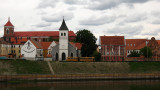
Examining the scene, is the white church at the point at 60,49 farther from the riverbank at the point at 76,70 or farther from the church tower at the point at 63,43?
the riverbank at the point at 76,70

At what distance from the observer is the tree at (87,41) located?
106188 millimetres

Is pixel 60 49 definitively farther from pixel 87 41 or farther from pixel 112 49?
pixel 87 41

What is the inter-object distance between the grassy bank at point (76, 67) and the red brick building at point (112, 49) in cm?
2057

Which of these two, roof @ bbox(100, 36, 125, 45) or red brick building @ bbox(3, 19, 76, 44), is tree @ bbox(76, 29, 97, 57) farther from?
red brick building @ bbox(3, 19, 76, 44)

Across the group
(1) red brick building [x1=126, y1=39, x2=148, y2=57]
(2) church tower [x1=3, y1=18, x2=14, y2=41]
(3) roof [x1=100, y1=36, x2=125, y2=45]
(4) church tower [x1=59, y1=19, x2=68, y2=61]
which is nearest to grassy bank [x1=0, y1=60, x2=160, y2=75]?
(4) church tower [x1=59, y1=19, x2=68, y2=61]

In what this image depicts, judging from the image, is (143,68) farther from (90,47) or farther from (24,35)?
(24,35)

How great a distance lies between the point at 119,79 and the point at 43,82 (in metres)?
18.6

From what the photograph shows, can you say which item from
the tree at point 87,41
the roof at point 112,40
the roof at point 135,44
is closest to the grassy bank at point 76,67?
the roof at point 112,40

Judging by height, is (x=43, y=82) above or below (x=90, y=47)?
below

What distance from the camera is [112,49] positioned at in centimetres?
10238

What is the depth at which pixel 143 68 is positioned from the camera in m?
78.1

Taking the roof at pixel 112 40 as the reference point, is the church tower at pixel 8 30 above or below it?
above

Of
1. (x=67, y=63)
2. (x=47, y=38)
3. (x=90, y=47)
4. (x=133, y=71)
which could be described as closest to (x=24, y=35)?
(x=47, y=38)

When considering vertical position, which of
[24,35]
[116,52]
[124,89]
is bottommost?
[124,89]
